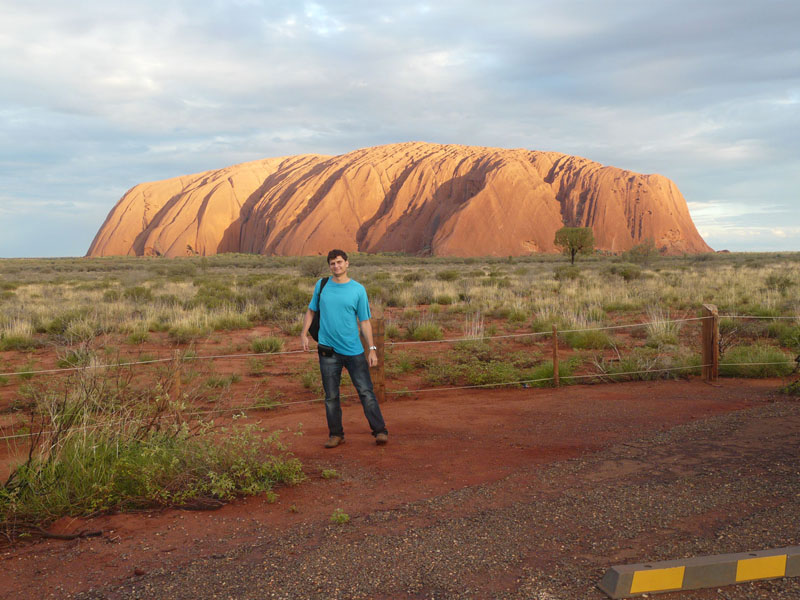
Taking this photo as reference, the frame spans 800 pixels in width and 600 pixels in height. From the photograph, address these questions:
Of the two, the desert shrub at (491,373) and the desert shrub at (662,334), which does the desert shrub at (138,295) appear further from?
the desert shrub at (662,334)

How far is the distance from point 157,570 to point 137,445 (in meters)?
1.62

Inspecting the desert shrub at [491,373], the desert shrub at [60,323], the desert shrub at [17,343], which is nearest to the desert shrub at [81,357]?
the desert shrub at [17,343]

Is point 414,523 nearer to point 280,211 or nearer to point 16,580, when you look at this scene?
point 16,580

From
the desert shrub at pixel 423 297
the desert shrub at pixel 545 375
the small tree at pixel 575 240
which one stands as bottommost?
the desert shrub at pixel 545 375

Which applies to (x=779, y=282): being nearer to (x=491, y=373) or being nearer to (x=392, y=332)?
(x=392, y=332)

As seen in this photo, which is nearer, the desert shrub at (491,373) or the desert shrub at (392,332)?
the desert shrub at (491,373)

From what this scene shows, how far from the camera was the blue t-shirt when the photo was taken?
5.47 meters

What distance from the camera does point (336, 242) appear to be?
75688mm

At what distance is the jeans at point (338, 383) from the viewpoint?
5582 mm

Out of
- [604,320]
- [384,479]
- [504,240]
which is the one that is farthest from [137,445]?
[504,240]

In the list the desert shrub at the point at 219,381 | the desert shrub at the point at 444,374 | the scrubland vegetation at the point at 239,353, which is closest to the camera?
the scrubland vegetation at the point at 239,353

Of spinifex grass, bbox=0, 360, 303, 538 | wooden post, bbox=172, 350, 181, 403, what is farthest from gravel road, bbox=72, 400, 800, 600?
wooden post, bbox=172, 350, 181, 403

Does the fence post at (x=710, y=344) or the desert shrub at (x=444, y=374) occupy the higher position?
the fence post at (x=710, y=344)

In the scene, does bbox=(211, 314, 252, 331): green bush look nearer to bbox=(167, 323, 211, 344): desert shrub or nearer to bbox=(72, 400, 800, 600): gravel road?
bbox=(167, 323, 211, 344): desert shrub
